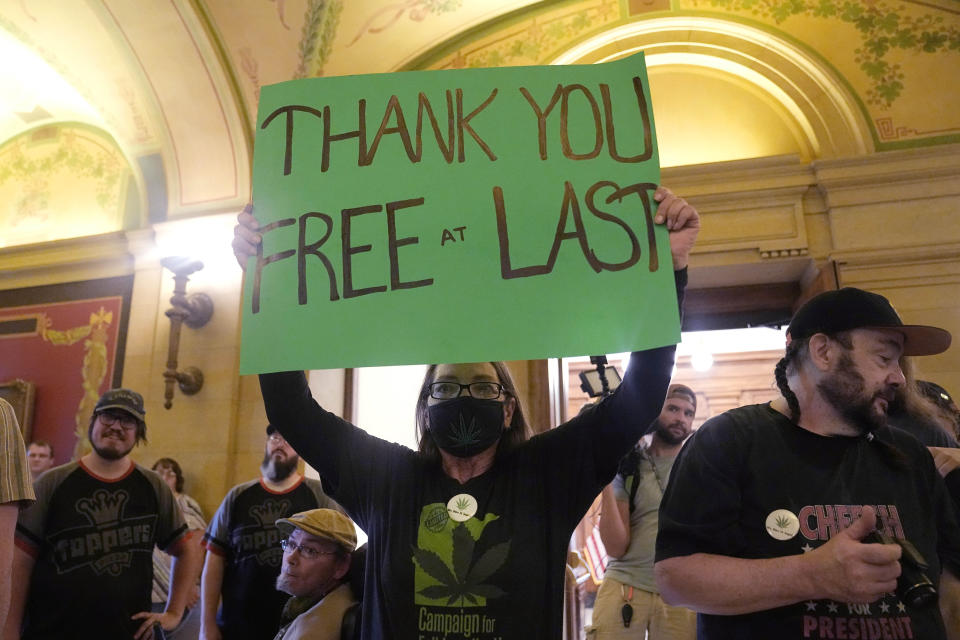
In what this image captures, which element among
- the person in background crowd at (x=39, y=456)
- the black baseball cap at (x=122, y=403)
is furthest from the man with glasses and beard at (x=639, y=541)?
the person in background crowd at (x=39, y=456)

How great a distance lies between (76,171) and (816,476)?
248 inches

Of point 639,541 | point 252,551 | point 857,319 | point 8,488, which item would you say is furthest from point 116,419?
point 857,319

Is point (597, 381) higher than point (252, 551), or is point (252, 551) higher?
point (597, 381)

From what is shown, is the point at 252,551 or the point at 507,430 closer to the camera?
the point at 507,430

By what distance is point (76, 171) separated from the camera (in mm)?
5895

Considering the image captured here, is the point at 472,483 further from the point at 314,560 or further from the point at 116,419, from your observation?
the point at 116,419

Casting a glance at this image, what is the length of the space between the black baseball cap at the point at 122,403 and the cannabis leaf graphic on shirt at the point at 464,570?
1.69 metres

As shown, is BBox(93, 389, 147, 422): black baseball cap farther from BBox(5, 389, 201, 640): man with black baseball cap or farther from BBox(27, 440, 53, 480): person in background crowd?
BBox(27, 440, 53, 480): person in background crowd

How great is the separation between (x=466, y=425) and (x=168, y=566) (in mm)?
2932

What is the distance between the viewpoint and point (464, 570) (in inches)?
48.6

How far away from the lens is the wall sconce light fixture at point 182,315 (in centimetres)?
444

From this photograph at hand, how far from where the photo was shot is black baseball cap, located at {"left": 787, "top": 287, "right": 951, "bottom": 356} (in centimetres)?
133

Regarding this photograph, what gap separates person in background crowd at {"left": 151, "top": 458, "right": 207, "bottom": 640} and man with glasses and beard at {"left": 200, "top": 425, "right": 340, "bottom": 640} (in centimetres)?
14

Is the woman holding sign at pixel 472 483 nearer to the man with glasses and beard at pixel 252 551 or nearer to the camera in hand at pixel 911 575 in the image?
the camera in hand at pixel 911 575
